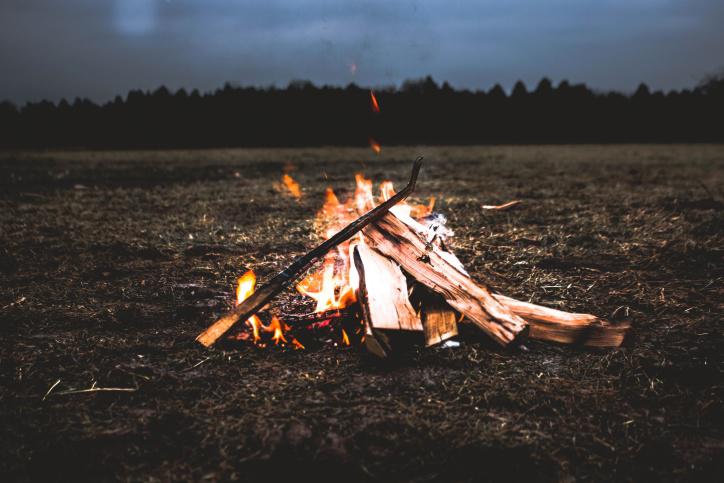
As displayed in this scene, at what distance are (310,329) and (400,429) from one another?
999mm

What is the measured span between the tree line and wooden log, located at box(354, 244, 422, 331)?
28.3 metres

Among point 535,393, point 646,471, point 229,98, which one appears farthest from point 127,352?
point 229,98

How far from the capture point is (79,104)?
3553cm

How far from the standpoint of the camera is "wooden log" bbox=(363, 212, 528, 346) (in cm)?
246

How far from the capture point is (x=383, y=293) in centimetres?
253

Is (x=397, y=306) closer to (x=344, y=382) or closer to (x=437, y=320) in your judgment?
(x=437, y=320)

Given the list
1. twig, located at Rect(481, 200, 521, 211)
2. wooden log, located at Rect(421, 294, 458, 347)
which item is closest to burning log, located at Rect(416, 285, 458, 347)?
wooden log, located at Rect(421, 294, 458, 347)

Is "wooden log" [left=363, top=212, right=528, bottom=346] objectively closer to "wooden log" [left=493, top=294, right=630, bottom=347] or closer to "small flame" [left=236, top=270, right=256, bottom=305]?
"wooden log" [left=493, top=294, right=630, bottom=347]

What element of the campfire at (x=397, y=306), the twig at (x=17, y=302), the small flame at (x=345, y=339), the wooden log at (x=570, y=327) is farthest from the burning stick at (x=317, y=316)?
the twig at (x=17, y=302)

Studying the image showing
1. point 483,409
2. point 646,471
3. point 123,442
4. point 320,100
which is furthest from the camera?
point 320,100

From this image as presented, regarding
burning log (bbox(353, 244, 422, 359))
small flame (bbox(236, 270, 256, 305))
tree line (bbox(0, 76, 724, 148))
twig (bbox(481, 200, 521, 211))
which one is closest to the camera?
burning log (bbox(353, 244, 422, 359))

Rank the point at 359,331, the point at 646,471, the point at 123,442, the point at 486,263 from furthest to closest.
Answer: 1. the point at 486,263
2. the point at 359,331
3. the point at 123,442
4. the point at 646,471

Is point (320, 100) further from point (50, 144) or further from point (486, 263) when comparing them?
point (486, 263)

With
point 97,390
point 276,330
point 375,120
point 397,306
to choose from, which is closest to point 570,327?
point 397,306
